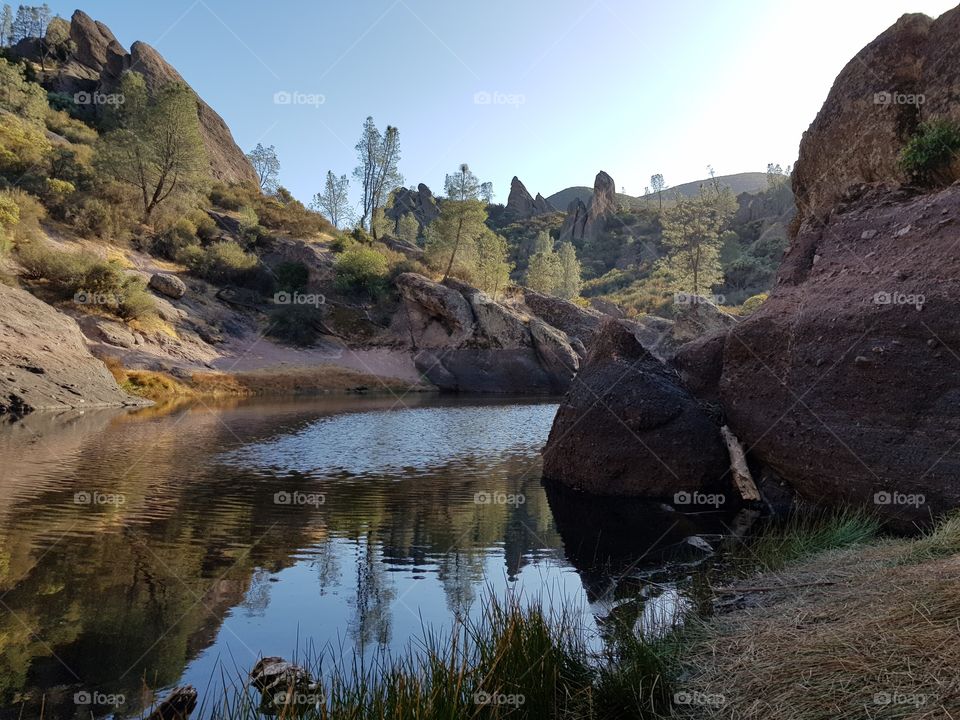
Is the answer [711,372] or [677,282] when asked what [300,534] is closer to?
[711,372]

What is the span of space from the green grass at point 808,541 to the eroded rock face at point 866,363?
742mm

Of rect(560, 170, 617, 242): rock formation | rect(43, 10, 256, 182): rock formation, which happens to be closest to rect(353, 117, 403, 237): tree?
rect(43, 10, 256, 182): rock formation

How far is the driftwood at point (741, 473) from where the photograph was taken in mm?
11781

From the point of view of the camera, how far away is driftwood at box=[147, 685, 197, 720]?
175 inches

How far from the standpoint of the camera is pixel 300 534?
955cm

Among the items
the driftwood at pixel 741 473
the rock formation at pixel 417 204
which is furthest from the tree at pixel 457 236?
the rock formation at pixel 417 204

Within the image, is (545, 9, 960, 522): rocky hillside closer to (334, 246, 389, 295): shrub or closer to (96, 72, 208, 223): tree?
(334, 246, 389, 295): shrub

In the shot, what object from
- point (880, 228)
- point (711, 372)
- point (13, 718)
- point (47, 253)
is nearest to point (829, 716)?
point (13, 718)

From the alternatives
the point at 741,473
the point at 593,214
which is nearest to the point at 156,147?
the point at 741,473

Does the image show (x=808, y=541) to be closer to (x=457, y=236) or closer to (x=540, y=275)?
(x=457, y=236)

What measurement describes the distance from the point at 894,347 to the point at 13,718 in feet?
35.0

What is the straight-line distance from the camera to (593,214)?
444ft

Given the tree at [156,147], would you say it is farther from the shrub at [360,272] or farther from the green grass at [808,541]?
the green grass at [808,541]

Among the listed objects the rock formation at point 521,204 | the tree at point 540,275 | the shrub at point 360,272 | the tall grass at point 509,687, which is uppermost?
the rock formation at point 521,204
